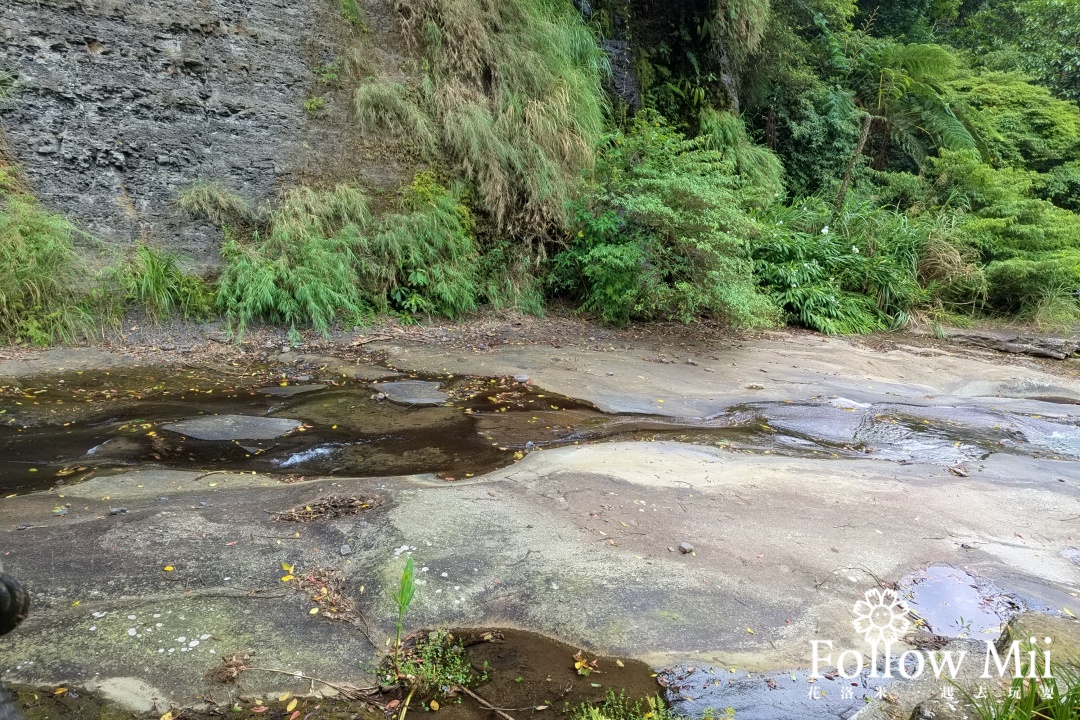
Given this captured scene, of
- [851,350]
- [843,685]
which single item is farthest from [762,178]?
[843,685]

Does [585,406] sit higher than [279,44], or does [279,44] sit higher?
[279,44]

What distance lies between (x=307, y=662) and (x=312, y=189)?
24.3 ft

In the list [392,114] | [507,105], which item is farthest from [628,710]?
[507,105]

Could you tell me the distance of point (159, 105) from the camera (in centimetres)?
837

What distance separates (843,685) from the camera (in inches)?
108

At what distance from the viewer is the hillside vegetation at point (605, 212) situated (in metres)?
7.94

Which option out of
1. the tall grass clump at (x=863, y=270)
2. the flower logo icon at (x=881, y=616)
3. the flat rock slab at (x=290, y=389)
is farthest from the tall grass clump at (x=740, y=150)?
the flower logo icon at (x=881, y=616)

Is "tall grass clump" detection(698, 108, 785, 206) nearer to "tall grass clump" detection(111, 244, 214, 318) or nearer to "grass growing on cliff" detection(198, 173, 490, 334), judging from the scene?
"grass growing on cliff" detection(198, 173, 490, 334)

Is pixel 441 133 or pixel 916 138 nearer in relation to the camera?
pixel 441 133

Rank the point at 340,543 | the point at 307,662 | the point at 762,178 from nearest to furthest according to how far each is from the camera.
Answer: the point at 307,662 → the point at 340,543 → the point at 762,178

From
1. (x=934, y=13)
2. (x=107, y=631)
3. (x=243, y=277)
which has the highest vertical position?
(x=934, y=13)

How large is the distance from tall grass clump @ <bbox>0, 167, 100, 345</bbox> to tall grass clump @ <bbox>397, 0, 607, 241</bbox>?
489 centimetres

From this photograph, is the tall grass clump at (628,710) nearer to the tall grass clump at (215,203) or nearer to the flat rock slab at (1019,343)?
the tall grass clump at (215,203)

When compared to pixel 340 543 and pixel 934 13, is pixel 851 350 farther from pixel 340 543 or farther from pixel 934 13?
pixel 934 13
